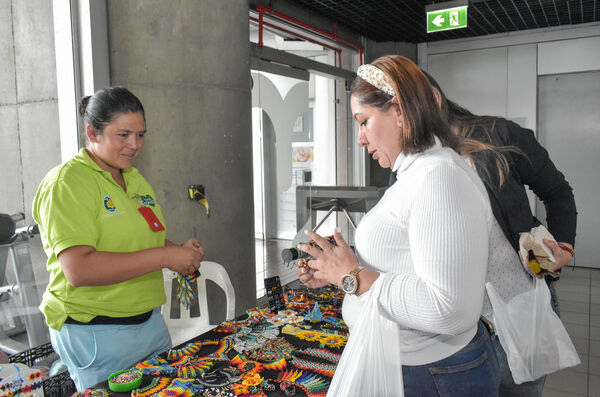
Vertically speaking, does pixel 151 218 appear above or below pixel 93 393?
above

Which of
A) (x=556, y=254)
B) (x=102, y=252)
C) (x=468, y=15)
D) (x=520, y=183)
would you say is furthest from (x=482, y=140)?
(x=468, y=15)

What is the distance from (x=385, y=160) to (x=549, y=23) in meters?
5.94

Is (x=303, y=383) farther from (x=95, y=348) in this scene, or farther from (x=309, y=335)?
(x=95, y=348)

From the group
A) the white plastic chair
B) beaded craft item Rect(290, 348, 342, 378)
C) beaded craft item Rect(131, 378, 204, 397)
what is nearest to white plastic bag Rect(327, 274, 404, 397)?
beaded craft item Rect(290, 348, 342, 378)

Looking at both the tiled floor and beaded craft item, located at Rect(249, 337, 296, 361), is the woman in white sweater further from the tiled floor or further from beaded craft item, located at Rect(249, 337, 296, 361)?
the tiled floor

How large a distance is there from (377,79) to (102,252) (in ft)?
3.33

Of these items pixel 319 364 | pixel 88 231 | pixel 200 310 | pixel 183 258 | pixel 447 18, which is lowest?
pixel 200 310

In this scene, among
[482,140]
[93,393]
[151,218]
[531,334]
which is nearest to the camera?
[93,393]

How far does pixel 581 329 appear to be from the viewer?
4.08 m

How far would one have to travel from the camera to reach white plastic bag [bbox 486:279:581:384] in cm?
132

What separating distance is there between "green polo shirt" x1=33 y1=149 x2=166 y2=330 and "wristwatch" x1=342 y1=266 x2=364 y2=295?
2.82ft

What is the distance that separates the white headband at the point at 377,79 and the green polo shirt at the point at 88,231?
3.21 ft

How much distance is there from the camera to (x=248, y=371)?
1.38m

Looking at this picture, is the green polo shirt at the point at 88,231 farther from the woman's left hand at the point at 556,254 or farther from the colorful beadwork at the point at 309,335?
the woman's left hand at the point at 556,254
